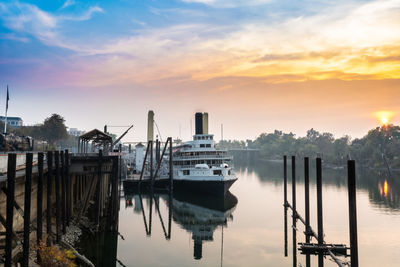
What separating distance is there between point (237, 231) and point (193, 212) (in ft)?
33.5

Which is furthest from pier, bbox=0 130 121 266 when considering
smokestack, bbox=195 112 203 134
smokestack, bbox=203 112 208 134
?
smokestack, bbox=203 112 208 134

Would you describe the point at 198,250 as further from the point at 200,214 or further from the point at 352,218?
the point at 352,218

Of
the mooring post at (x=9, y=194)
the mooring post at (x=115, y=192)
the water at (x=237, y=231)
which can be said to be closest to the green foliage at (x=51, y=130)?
the water at (x=237, y=231)

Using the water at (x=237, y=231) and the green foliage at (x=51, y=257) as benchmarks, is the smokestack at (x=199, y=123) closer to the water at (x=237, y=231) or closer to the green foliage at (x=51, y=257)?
the water at (x=237, y=231)

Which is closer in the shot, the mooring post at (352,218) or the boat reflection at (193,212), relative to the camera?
the mooring post at (352,218)

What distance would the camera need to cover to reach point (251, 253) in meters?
23.8

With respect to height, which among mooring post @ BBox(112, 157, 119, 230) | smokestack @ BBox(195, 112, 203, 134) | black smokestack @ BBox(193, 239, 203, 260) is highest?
smokestack @ BBox(195, 112, 203, 134)

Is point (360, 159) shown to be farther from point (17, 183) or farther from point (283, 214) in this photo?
point (17, 183)

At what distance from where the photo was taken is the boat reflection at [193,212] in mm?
30473

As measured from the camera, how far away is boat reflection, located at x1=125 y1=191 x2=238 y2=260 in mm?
30473

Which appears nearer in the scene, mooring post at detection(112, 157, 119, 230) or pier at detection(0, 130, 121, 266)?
pier at detection(0, 130, 121, 266)

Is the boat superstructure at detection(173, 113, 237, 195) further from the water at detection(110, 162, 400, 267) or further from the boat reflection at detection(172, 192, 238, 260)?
the water at detection(110, 162, 400, 267)

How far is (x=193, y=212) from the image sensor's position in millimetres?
39531

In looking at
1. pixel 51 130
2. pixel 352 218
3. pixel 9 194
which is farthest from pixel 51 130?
pixel 352 218
